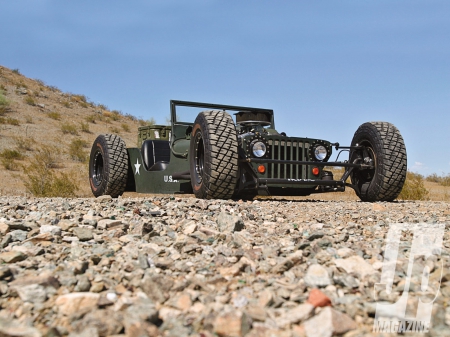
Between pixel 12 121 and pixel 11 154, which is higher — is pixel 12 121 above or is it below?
above

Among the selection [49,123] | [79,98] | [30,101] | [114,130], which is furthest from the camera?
[79,98]

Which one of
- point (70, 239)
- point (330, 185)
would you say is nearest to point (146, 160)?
point (330, 185)

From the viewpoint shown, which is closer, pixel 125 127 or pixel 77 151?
pixel 77 151

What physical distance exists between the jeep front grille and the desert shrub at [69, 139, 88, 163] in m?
14.1

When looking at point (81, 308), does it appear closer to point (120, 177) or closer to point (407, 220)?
point (407, 220)

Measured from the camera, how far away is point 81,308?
1.86 m

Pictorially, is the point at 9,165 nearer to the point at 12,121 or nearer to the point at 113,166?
the point at 12,121

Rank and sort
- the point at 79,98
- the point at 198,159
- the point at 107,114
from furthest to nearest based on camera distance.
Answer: the point at 79,98
the point at 107,114
the point at 198,159

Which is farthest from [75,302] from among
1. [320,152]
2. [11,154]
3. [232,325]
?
[11,154]

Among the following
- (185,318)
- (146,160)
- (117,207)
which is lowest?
(185,318)

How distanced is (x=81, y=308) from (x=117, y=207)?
2.38m

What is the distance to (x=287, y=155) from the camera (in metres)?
6.07

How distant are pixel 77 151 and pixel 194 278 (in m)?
18.1

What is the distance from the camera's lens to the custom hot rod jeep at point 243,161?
5.23 m
